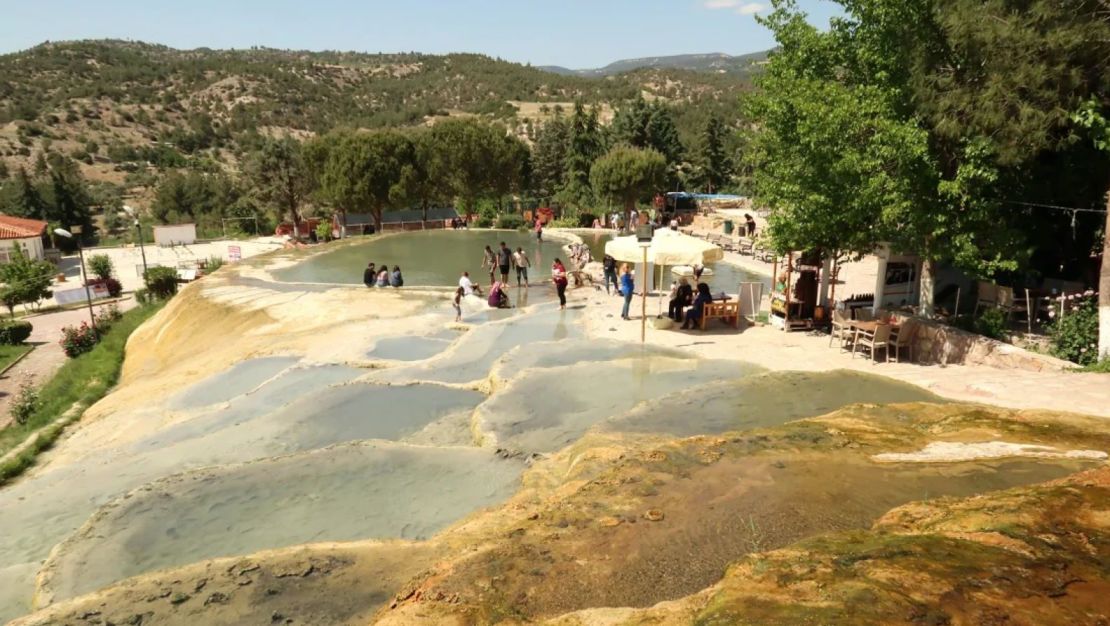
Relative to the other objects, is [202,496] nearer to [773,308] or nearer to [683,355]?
[683,355]

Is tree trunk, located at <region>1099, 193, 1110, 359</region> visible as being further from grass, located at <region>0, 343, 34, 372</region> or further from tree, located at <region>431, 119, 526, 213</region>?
tree, located at <region>431, 119, 526, 213</region>

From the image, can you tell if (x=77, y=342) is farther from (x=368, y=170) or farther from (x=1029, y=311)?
(x=1029, y=311)

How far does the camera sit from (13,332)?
1304 inches

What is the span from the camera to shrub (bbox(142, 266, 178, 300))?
37.2 metres

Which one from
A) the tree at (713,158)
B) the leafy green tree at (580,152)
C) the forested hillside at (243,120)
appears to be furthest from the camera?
the tree at (713,158)

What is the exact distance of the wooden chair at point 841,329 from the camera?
14336mm

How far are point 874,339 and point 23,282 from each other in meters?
49.7

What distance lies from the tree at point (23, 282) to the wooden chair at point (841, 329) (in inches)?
1860

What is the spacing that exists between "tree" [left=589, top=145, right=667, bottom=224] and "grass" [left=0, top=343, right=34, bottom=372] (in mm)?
37347

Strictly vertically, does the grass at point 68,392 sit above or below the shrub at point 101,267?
below

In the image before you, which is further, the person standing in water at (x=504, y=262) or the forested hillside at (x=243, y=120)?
the forested hillside at (x=243, y=120)

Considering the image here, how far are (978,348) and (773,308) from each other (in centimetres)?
506

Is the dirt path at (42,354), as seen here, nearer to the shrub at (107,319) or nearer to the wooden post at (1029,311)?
the shrub at (107,319)

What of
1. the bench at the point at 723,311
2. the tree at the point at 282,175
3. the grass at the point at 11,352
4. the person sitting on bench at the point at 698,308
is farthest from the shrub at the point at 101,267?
the bench at the point at 723,311
